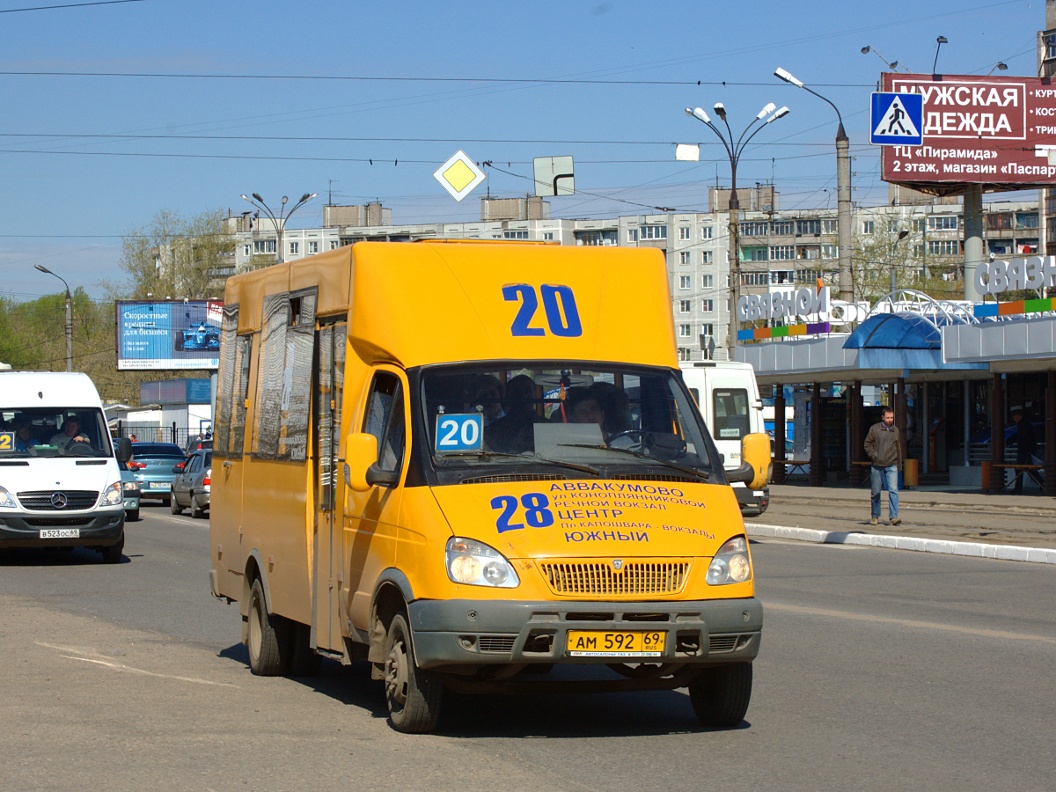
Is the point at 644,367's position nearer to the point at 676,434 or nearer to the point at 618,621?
the point at 676,434

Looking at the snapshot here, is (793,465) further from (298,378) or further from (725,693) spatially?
(725,693)

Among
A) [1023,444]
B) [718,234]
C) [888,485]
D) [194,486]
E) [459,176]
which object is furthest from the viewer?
[718,234]

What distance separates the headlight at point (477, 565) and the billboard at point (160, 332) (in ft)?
222

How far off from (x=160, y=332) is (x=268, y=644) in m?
65.8

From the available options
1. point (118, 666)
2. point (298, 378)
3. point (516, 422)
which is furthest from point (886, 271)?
point (516, 422)

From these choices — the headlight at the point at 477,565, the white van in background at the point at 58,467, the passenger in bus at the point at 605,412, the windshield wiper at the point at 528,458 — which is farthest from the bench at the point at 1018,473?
the headlight at the point at 477,565

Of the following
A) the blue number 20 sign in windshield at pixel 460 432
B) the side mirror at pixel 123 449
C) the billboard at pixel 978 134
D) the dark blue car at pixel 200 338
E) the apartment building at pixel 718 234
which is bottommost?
the side mirror at pixel 123 449

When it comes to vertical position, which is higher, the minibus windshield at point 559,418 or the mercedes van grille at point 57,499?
the minibus windshield at point 559,418

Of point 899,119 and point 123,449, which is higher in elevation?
point 899,119

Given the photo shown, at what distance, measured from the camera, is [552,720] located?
832cm

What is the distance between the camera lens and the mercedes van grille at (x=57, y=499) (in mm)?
19859

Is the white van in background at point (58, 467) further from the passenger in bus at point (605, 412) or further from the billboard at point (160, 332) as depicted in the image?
the billboard at point (160, 332)

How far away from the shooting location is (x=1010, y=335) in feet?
106

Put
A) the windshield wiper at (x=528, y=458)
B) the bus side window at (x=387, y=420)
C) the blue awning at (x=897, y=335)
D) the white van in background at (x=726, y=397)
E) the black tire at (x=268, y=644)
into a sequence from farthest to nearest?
the blue awning at (x=897, y=335)
the white van in background at (x=726, y=397)
the black tire at (x=268, y=644)
the bus side window at (x=387, y=420)
the windshield wiper at (x=528, y=458)
